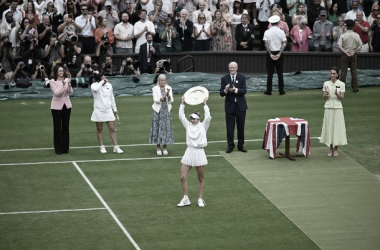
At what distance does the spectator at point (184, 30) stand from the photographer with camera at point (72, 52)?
164 inches

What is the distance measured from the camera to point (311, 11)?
113 ft

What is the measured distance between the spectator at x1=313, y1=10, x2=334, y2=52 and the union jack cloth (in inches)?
483

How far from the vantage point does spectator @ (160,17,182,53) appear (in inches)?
1288

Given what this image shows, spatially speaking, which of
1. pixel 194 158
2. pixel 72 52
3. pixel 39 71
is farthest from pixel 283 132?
pixel 39 71

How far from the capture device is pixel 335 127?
2125 cm

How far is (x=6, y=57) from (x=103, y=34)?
3.72 metres

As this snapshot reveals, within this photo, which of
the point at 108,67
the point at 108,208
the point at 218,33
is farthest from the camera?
the point at 218,33

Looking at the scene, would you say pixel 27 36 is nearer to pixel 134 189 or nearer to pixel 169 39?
pixel 169 39

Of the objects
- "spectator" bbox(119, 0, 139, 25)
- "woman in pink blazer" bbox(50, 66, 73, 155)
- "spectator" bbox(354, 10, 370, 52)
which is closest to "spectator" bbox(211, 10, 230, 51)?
"spectator" bbox(119, 0, 139, 25)

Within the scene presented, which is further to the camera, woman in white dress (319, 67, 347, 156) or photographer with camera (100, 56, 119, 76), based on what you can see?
photographer with camera (100, 56, 119, 76)

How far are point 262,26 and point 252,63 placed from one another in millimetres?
1693

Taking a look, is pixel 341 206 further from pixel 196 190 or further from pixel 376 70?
pixel 376 70

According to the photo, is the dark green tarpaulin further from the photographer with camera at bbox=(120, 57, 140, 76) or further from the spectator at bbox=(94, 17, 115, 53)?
the spectator at bbox=(94, 17, 115, 53)

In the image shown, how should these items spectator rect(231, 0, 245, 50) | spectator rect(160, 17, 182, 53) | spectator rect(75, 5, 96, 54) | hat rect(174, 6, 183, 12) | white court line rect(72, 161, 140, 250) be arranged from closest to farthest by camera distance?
white court line rect(72, 161, 140, 250), spectator rect(75, 5, 96, 54), spectator rect(160, 17, 182, 53), hat rect(174, 6, 183, 12), spectator rect(231, 0, 245, 50)
